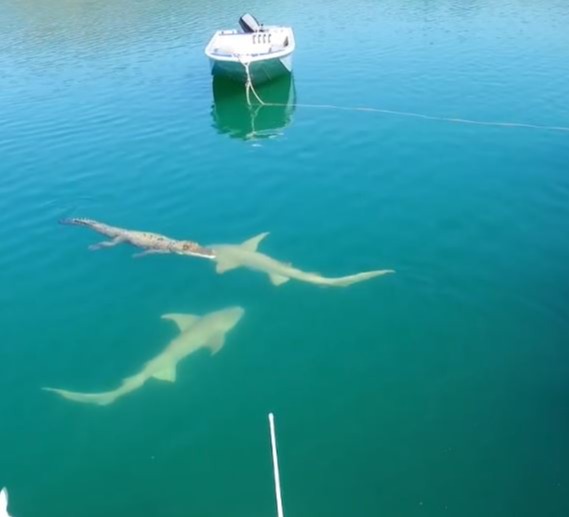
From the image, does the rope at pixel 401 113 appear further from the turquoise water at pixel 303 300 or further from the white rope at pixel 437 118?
the turquoise water at pixel 303 300

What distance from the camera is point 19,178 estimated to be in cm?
2189

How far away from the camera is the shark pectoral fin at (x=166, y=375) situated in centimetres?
1265

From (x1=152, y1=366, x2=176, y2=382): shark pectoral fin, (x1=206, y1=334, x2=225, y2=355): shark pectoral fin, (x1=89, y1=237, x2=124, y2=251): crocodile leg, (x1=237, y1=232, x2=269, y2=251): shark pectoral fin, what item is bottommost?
(x1=152, y1=366, x2=176, y2=382): shark pectoral fin

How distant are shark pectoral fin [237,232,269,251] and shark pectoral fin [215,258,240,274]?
0.75 metres

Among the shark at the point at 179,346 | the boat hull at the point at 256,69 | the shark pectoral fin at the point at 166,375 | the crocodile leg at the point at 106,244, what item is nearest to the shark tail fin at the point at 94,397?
the shark at the point at 179,346

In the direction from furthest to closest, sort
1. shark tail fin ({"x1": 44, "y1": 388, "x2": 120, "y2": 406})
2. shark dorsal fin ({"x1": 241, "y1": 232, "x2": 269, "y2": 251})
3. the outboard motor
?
1. the outboard motor
2. shark dorsal fin ({"x1": 241, "y1": 232, "x2": 269, "y2": 251})
3. shark tail fin ({"x1": 44, "y1": 388, "x2": 120, "y2": 406})

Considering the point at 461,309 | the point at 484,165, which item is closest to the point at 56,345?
the point at 461,309

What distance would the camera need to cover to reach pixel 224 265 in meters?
16.1

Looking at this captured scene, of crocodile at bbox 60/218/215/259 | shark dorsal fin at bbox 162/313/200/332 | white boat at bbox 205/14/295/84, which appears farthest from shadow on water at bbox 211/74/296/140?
shark dorsal fin at bbox 162/313/200/332

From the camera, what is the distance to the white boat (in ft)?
92.6

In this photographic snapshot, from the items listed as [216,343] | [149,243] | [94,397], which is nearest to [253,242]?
[149,243]

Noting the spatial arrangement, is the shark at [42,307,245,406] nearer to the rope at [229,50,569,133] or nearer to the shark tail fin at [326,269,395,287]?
the shark tail fin at [326,269,395,287]

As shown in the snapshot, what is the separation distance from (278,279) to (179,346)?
10.5ft

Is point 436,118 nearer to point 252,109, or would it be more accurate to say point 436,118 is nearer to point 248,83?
point 252,109
